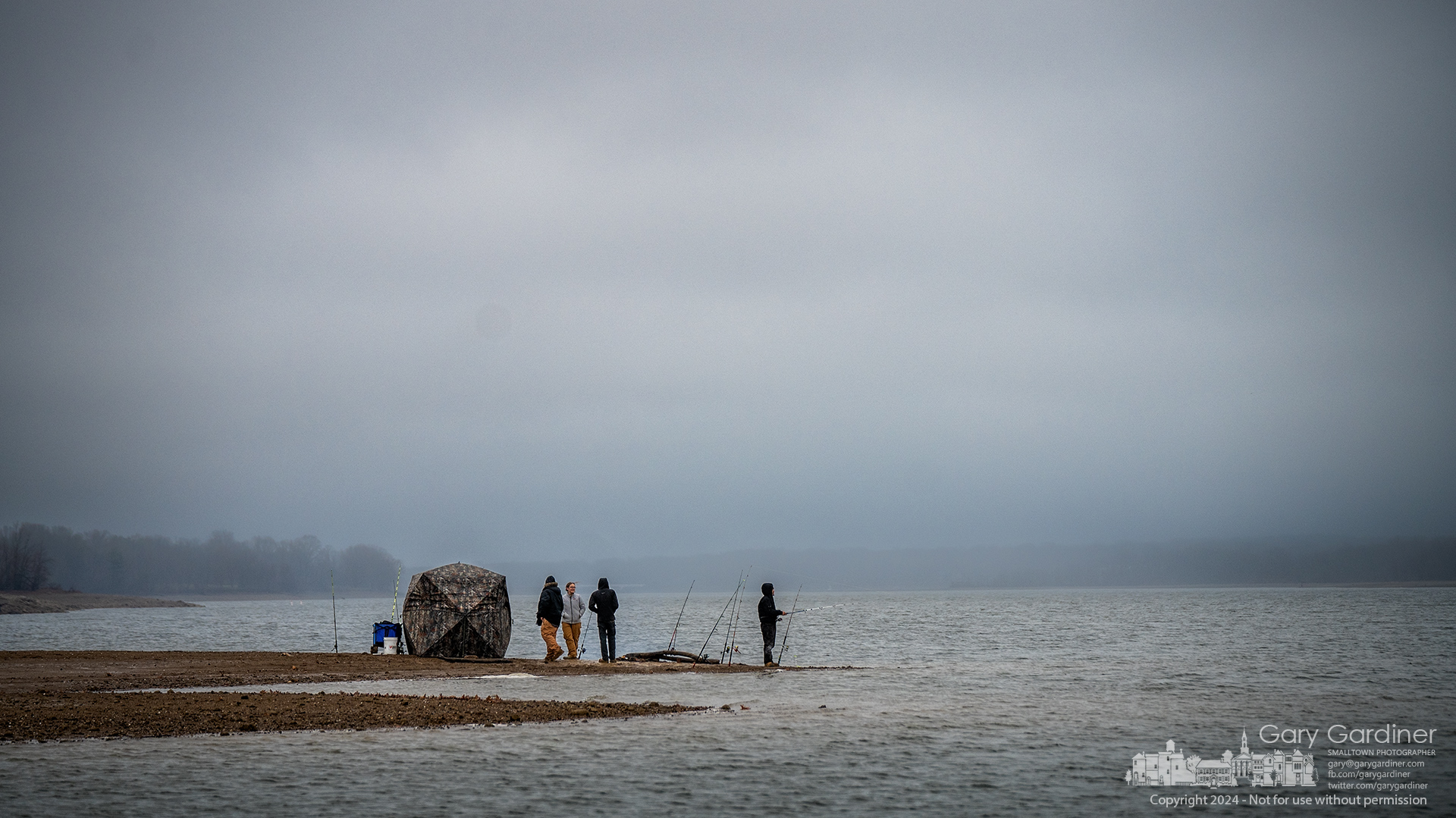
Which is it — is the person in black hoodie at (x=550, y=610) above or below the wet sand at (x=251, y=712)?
above

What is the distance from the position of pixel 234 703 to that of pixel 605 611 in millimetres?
10503

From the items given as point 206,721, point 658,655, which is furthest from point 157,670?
point 658,655

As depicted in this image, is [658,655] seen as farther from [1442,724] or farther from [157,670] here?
[1442,724]

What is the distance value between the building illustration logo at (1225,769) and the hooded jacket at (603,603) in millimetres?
14935

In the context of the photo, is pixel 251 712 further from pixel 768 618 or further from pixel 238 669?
pixel 768 618

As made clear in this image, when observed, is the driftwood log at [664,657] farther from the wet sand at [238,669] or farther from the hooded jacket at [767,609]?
the hooded jacket at [767,609]

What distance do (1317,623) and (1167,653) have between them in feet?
126

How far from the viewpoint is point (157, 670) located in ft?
75.4

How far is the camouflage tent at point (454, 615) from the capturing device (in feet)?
88.7

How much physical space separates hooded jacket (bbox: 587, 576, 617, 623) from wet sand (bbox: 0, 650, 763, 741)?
1.35 metres

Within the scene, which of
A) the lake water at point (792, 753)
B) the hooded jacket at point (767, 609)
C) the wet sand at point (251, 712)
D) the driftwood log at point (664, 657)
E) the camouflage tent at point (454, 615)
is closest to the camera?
the lake water at point (792, 753)

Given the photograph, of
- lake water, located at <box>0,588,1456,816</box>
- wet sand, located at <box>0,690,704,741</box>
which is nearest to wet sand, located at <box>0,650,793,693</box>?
lake water, located at <box>0,588,1456,816</box>

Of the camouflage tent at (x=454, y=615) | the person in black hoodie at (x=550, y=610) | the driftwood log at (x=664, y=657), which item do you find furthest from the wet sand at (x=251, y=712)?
the driftwood log at (x=664, y=657)

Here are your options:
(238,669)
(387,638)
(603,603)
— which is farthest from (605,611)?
(238,669)
